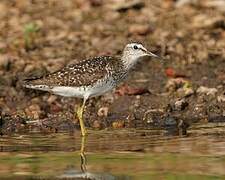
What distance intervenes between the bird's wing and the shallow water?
110 cm

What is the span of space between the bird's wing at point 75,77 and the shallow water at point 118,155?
43.1 inches

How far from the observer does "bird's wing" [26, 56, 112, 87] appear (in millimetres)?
15984

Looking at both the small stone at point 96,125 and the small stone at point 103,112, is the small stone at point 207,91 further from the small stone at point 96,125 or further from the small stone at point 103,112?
the small stone at point 96,125

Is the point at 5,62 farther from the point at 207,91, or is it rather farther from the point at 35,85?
the point at 207,91

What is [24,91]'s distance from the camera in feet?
56.6

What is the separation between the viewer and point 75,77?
1600 cm

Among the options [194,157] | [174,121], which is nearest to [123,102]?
[174,121]

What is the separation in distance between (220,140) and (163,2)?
8484 mm

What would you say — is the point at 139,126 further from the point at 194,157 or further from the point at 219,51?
the point at 219,51

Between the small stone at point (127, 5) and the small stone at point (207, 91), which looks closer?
the small stone at point (207, 91)

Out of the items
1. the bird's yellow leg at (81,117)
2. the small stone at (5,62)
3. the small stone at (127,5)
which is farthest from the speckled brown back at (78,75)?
the small stone at (127,5)

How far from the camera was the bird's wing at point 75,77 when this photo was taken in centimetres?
1598

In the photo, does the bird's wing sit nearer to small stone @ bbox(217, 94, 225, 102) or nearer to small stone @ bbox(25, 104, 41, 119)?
small stone @ bbox(25, 104, 41, 119)

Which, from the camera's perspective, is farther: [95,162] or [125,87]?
[125,87]
